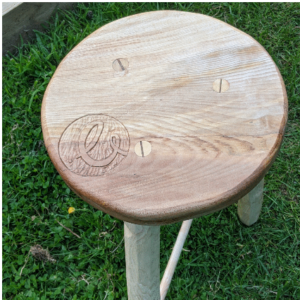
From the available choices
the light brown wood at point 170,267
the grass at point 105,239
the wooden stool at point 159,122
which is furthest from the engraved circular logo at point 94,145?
the grass at point 105,239

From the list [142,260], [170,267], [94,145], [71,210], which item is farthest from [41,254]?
[94,145]

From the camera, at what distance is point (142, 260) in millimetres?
1040

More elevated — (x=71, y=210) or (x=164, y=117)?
(x=164, y=117)

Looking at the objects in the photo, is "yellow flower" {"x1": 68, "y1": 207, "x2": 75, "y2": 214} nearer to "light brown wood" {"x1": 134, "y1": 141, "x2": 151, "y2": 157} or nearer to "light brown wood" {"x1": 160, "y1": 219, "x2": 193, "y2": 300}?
"light brown wood" {"x1": 160, "y1": 219, "x2": 193, "y2": 300}

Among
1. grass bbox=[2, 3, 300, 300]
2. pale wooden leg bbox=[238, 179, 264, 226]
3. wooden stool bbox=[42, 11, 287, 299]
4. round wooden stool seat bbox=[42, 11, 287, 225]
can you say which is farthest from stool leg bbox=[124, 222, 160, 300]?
pale wooden leg bbox=[238, 179, 264, 226]

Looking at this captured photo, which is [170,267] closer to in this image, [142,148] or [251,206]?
[251,206]

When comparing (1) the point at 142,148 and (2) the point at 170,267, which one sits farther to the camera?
(2) the point at 170,267

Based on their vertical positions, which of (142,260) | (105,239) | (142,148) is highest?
(142,148)

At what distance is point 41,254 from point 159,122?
897mm

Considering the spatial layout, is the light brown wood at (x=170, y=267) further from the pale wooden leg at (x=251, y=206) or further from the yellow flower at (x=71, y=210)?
the yellow flower at (x=71, y=210)

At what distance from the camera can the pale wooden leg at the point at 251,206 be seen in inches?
54.9

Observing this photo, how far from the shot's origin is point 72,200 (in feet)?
5.47

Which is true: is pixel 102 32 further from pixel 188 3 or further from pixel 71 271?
pixel 188 3

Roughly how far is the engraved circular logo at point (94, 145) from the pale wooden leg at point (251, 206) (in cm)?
64
